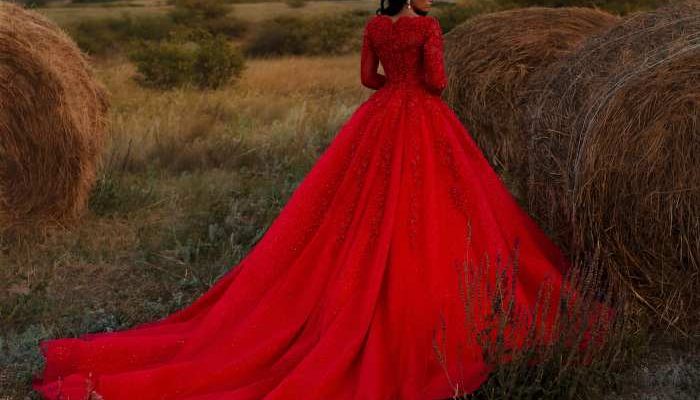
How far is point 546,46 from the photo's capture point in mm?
7051

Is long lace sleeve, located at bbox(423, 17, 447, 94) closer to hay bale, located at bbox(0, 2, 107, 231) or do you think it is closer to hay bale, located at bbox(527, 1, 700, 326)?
hay bale, located at bbox(527, 1, 700, 326)

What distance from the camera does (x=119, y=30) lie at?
21297 mm

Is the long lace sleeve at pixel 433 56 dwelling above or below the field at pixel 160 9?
above

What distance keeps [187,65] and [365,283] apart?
33.4 feet

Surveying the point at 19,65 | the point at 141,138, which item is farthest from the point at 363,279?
the point at 141,138

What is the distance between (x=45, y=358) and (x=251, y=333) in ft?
3.44

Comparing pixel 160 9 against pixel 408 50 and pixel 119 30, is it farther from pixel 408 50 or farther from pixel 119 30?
pixel 408 50

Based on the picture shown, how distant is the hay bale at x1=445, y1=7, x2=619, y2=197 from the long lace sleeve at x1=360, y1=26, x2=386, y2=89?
262 centimetres

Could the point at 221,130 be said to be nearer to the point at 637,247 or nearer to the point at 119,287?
the point at 119,287

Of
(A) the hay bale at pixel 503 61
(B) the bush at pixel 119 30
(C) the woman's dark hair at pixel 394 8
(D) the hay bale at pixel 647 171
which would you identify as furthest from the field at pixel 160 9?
(D) the hay bale at pixel 647 171

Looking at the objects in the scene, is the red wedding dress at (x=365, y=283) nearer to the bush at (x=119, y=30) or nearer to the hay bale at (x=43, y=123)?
the hay bale at (x=43, y=123)

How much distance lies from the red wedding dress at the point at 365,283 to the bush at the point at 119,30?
620 inches

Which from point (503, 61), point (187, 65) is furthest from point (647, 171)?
point (187, 65)

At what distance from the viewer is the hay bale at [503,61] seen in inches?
276
